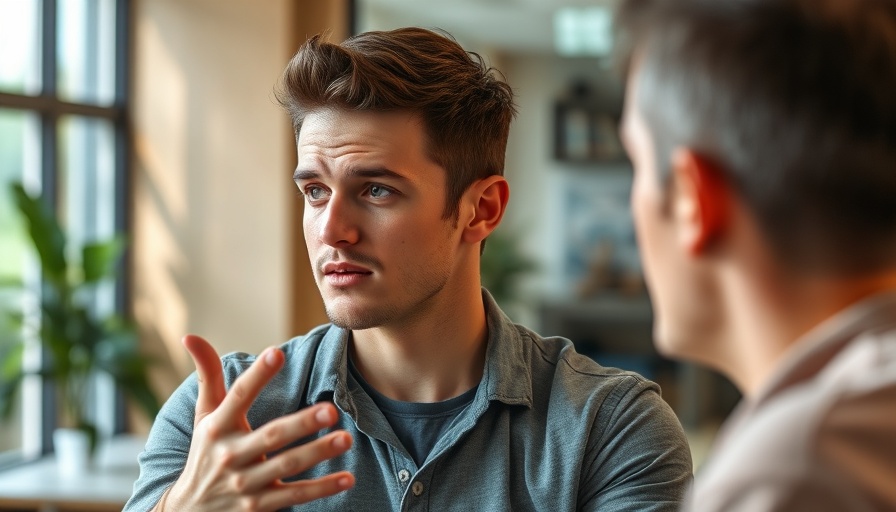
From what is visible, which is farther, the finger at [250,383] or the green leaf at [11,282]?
the green leaf at [11,282]

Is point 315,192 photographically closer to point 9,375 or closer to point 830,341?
point 830,341

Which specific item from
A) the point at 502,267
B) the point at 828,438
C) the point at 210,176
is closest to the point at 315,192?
the point at 828,438

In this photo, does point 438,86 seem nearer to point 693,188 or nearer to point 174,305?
point 693,188

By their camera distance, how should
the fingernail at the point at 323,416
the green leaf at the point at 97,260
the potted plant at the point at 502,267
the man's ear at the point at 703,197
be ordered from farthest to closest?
the potted plant at the point at 502,267 < the green leaf at the point at 97,260 < the fingernail at the point at 323,416 < the man's ear at the point at 703,197

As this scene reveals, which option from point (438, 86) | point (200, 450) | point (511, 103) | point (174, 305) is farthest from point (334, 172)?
point (174, 305)

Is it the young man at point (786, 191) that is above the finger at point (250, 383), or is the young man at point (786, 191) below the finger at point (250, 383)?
above

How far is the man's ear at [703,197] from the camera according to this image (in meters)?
0.85

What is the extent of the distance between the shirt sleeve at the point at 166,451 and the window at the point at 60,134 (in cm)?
295

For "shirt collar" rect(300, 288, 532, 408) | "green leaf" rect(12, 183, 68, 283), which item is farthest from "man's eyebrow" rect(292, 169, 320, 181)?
"green leaf" rect(12, 183, 68, 283)

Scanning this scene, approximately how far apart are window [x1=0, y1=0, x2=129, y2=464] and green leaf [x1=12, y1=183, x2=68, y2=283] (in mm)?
173

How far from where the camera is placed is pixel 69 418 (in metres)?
4.48

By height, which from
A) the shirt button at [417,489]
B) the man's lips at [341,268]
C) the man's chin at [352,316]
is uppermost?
the man's lips at [341,268]

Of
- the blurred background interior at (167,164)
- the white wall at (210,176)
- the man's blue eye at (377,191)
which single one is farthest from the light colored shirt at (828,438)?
the white wall at (210,176)

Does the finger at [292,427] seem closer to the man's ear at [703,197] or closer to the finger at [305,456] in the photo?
the finger at [305,456]
